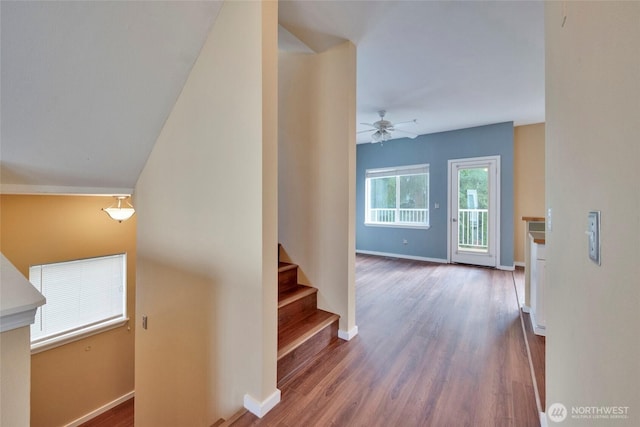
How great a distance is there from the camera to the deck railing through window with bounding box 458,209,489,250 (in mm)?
5109

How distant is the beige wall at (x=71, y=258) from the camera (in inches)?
124

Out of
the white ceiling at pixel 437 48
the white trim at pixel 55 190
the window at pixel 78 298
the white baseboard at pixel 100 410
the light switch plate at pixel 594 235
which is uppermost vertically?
the white ceiling at pixel 437 48

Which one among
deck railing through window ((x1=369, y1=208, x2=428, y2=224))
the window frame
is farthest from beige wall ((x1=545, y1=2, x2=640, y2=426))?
deck railing through window ((x1=369, y1=208, x2=428, y2=224))

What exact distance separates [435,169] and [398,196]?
0.97 meters

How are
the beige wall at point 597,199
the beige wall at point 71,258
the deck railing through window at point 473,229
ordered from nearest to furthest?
1. the beige wall at point 597,199
2. the beige wall at point 71,258
3. the deck railing through window at point 473,229

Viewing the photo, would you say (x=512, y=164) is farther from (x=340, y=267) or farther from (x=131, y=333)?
(x=131, y=333)

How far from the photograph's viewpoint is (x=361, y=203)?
6.54 metres

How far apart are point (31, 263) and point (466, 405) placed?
15.0 ft

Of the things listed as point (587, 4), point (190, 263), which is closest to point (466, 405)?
point (587, 4)

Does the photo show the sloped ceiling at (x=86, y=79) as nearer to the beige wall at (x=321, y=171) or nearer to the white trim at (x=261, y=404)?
the beige wall at (x=321, y=171)

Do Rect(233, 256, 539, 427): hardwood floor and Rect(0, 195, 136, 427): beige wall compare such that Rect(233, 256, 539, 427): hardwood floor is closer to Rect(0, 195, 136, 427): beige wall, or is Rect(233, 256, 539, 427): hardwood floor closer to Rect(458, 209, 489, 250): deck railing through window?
Rect(458, 209, 489, 250): deck railing through window

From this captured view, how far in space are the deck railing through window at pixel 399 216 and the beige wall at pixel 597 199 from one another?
4727 millimetres

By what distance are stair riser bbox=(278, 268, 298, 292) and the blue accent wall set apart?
12.5 feet

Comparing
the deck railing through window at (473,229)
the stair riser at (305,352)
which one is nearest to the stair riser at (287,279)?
the stair riser at (305,352)
